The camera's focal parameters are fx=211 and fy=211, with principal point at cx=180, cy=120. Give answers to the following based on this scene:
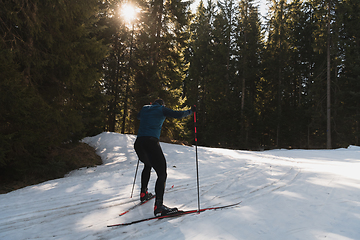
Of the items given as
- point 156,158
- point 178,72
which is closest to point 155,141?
point 156,158

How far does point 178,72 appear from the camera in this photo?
1839 cm

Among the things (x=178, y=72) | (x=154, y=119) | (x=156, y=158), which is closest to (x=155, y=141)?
(x=156, y=158)

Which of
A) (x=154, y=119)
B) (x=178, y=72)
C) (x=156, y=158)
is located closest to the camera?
(x=156, y=158)

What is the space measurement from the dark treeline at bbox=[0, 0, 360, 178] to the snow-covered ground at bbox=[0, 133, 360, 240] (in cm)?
266

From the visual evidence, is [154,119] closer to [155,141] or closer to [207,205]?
[155,141]

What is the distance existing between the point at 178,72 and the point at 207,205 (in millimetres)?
15498

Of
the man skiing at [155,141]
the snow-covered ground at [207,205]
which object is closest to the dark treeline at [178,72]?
the snow-covered ground at [207,205]

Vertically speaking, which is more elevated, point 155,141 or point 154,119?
point 154,119

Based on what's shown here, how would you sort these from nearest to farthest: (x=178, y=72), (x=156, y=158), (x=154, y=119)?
(x=156, y=158)
(x=154, y=119)
(x=178, y=72)

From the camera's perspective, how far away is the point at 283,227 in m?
3.04

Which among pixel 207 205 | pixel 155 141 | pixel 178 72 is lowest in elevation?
pixel 207 205

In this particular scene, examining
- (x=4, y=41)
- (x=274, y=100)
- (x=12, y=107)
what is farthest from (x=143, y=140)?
(x=274, y=100)

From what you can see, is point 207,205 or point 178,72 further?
point 178,72

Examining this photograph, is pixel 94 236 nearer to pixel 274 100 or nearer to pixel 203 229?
pixel 203 229
